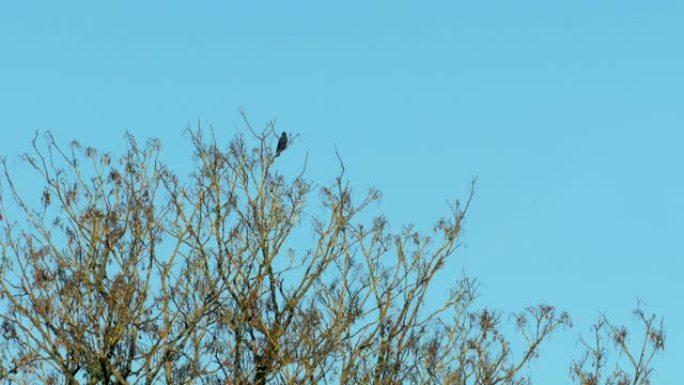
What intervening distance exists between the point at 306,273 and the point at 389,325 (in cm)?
152

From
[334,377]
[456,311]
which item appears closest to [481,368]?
[456,311]

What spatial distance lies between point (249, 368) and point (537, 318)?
5186mm

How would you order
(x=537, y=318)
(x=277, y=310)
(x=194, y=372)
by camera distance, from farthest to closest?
(x=537, y=318) < (x=277, y=310) < (x=194, y=372)

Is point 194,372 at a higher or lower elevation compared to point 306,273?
lower

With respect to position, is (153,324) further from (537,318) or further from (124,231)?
(537,318)

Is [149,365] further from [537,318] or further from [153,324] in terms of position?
[537,318]

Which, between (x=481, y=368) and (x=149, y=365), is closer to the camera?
(x=149, y=365)

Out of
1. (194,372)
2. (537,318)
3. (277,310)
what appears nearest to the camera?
(194,372)

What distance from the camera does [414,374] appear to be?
22797 mm

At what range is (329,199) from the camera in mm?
23781

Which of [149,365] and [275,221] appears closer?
[149,365]

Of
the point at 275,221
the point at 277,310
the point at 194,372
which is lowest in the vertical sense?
the point at 194,372

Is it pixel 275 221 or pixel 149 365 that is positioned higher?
pixel 275 221

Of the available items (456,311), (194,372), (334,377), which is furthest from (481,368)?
(194,372)
